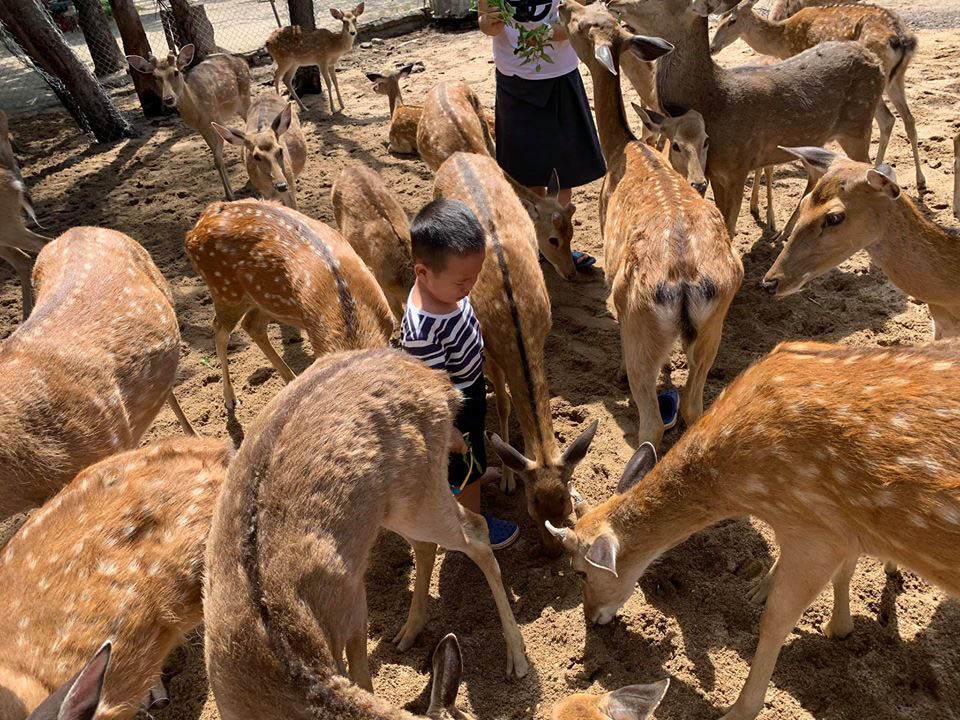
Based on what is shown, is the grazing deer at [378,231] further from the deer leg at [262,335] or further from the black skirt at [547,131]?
the black skirt at [547,131]

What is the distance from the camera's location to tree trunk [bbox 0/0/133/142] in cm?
861

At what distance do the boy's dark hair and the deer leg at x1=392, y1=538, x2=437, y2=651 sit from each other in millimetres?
1262

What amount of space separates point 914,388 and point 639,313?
56.9 inches

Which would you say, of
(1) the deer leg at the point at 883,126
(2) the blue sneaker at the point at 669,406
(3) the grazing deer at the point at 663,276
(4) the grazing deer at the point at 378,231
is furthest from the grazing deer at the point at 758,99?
(4) the grazing deer at the point at 378,231

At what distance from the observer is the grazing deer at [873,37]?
235 inches

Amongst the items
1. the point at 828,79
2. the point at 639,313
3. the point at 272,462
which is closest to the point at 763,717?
the point at 639,313

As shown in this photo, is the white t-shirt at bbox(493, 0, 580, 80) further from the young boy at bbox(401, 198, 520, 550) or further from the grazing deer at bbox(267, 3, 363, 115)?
the grazing deer at bbox(267, 3, 363, 115)

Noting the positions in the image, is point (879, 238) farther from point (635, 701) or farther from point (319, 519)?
point (319, 519)

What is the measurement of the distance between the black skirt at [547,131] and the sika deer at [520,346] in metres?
0.84

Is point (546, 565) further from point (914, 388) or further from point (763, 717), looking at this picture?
point (914, 388)

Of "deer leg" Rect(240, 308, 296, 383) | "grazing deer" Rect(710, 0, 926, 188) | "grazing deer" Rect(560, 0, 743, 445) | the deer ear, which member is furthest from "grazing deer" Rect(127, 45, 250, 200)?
the deer ear

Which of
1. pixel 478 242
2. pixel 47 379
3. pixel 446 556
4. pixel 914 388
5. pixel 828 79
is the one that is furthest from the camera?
pixel 828 79

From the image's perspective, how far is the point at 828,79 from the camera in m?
5.25

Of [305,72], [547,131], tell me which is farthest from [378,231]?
[305,72]
